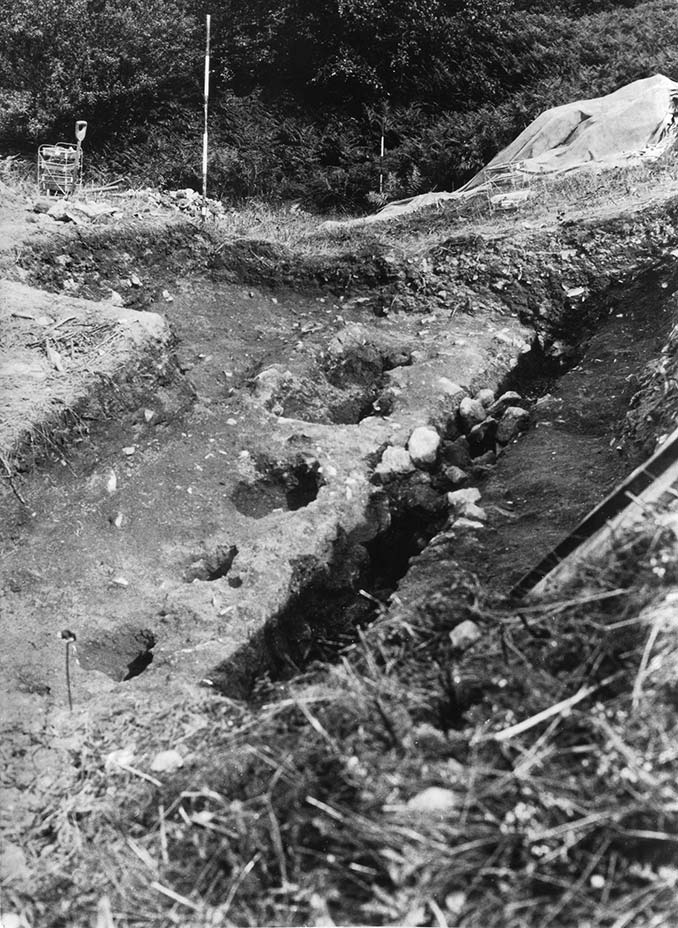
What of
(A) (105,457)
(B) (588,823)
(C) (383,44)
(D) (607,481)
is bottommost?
(A) (105,457)

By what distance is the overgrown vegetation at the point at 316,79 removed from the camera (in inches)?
358

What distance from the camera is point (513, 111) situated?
988 cm

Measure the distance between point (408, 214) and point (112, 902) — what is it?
7.81 metres

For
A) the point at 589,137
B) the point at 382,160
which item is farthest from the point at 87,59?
the point at 589,137

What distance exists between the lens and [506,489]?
4375mm

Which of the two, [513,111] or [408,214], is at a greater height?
[513,111]

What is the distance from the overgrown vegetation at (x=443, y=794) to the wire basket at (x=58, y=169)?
26.4ft

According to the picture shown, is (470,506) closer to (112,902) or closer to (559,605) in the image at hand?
(559,605)

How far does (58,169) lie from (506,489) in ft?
24.0

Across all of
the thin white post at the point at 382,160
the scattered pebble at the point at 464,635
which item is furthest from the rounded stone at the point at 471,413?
the thin white post at the point at 382,160

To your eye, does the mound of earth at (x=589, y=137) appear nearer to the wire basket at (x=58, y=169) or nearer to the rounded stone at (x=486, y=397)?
the wire basket at (x=58, y=169)

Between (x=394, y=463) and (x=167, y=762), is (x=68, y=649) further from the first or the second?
(x=394, y=463)

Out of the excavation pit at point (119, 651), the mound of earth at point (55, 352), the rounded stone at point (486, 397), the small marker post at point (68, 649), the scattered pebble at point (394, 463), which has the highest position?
the mound of earth at point (55, 352)

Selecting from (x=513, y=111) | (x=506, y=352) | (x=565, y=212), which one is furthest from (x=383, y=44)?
(x=506, y=352)
